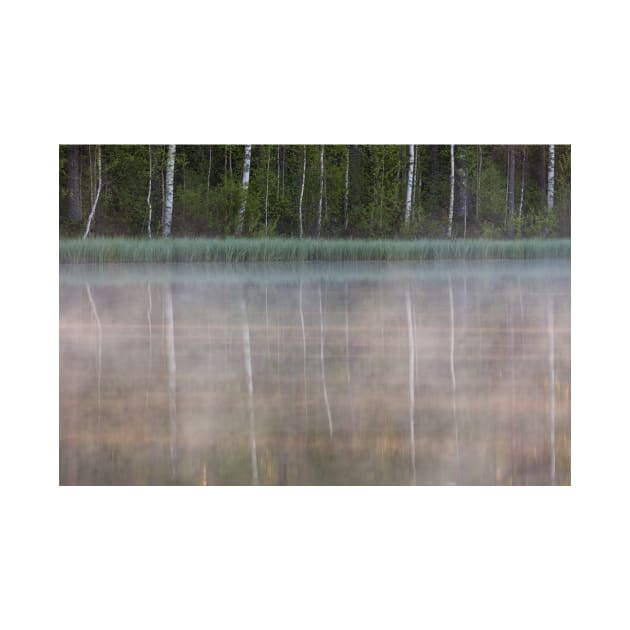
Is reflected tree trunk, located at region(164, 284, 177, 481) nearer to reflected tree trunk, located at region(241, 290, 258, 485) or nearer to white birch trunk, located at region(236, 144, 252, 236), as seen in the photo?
reflected tree trunk, located at region(241, 290, 258, 485)

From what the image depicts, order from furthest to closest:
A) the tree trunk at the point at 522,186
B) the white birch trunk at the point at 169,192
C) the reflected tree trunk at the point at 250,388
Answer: the tree trunk at the point at 522,186 → the white birch trunk at the point at 169,192 → the reflected tree trunk at the point at 250,388

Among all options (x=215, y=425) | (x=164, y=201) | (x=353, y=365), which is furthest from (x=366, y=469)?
(x=164, y=201)

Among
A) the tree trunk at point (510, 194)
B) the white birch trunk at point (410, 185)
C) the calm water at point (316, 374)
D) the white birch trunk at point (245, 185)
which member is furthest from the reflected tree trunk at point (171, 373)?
the tree trunk at point (510, 194)

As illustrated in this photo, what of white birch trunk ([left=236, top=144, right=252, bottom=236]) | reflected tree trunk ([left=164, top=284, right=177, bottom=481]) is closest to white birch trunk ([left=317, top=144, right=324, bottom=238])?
white birch trunk ([left=236, top=144, right=252, bottom=236])

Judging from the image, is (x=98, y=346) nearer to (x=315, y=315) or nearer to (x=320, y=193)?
(x=315, y=315)

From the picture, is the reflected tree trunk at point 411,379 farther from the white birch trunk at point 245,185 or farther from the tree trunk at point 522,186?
the white birch trunk at point 245,185
